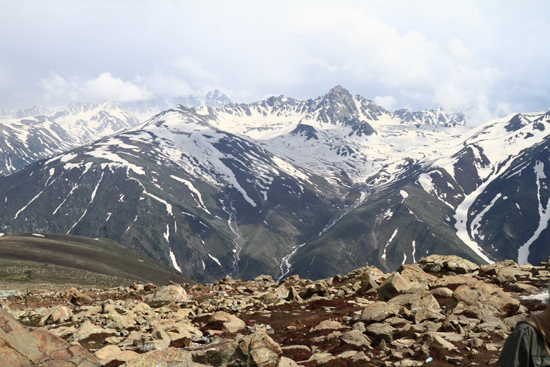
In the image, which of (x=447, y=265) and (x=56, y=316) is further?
(x=447, y=265)

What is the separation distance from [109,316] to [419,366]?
2749 centimetres

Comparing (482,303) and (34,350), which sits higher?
(482,303)

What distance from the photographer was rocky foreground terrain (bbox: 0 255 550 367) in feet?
57.4

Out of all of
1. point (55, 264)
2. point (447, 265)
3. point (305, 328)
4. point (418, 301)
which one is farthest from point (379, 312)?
point (55, 264)

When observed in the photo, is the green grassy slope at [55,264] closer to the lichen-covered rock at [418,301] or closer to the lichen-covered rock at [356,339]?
the lichen-covered rock at [418,301]

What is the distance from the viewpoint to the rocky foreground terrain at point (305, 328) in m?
17.5

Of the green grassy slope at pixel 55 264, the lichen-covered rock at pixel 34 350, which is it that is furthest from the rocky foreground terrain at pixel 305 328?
the green grassy slope at pixel 55 264

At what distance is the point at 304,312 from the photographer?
33750 mm

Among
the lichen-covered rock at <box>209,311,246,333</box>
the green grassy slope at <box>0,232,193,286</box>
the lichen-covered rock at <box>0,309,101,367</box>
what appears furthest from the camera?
the green grassy slope at <box>0,232,193,286</box>

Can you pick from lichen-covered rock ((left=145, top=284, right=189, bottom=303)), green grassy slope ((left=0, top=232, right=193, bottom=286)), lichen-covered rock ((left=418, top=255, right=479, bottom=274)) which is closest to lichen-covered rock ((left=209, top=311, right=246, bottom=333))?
lichen-covered rock ((left=145, top=284, right=189, bottom=303))

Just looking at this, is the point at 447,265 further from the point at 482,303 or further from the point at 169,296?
the point at 169,296

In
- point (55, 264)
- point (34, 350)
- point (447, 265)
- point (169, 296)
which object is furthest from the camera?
point (55, 264)

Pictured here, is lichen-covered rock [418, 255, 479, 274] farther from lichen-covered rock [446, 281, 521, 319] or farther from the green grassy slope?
the green grassy slope

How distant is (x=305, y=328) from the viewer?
87.9ft
